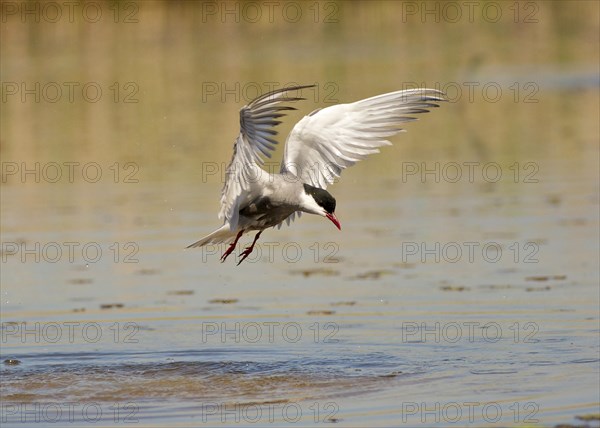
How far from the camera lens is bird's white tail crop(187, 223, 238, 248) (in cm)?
943

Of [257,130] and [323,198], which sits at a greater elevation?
[257,130]

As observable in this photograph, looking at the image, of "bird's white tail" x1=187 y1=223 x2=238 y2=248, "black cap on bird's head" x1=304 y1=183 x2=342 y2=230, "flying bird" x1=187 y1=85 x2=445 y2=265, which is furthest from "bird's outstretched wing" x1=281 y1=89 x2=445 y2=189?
"bird's white tail" x1=187 y1=223 x2=238 y2=248

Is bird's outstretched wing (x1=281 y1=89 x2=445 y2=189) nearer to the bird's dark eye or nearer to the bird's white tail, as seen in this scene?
the bird's dark eye

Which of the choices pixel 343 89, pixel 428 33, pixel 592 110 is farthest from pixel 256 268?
pixel 428 33

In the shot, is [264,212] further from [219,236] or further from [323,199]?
[323,199]

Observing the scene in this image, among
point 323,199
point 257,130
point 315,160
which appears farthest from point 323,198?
point 257,130

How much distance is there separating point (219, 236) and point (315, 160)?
0.88 metres

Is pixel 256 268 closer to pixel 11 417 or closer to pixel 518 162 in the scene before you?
pixel 11 417

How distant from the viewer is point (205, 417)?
7.95 meters

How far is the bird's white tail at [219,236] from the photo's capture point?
943 cm

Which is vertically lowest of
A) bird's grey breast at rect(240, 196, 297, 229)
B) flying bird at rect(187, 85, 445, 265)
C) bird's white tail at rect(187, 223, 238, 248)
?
bird's white tail at rect(187, 223, 238, 248)

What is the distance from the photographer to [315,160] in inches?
373

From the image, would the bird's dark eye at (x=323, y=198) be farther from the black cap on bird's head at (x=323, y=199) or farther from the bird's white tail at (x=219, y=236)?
the bird's white tail at (x=219, y=236)

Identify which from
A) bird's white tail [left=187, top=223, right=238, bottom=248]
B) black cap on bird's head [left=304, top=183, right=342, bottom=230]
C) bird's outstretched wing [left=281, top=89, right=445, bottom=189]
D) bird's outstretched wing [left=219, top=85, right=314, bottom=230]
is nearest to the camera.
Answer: bird's outstretched wing [left=219, top=85, right=314, bottom=230]
